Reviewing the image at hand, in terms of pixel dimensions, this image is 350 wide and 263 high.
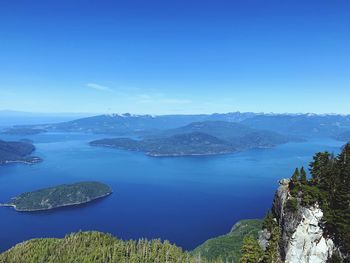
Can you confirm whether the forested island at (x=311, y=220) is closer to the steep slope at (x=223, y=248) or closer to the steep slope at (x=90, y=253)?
the steep slope at (x=90, y=253)

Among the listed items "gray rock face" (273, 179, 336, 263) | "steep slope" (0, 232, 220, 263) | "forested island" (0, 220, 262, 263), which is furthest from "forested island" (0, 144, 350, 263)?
"steep slope" (0, 232, 220, 263)

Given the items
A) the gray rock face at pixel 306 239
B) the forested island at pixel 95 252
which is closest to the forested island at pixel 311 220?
the gray rock face at pixel 306 239

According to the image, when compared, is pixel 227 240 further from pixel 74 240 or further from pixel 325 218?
pixel 325 218

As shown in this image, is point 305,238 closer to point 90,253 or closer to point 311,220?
point 311,220

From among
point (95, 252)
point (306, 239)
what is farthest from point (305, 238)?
point (95, 252)

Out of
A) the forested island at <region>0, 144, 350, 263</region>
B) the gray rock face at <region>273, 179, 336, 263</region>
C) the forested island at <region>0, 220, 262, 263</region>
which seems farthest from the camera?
the forested island at <region>0, 220, 262, 263</region>

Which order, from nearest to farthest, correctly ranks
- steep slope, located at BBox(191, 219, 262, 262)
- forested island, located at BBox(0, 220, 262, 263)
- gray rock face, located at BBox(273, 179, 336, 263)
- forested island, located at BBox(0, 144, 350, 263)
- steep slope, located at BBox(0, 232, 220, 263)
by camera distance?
forested island, located at BBox(0, 144, 350, 263) → gray rock face, located at BBox(273, 179, 336, 263) → steep slope, located at BBox(0, 232, 220, 263) → forested island, located at BBox(0, 220, 262, 263) → steep slope, located at BBox(191, 219, 262, 262)

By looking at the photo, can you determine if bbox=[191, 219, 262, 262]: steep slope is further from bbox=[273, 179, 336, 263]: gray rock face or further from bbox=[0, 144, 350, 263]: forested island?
bbox=[273, 179, 336, 263]: gray rock face

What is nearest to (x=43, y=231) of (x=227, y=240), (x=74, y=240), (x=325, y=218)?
(x=74, y=240)
